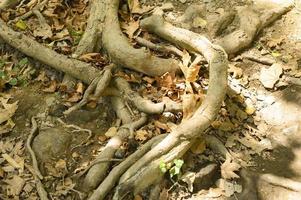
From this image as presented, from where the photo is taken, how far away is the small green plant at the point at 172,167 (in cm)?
376

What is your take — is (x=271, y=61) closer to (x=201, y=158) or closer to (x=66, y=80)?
(x=201, y=158)

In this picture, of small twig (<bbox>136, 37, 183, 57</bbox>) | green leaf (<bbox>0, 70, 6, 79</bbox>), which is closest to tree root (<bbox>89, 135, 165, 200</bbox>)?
small twig (<bbox>136, 37, 183, 57</bbox>)

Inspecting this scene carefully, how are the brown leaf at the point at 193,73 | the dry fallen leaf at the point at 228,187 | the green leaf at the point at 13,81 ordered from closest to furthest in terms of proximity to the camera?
the dry fallen leaf at the point at 228,187, the brown leaf at the point at 193,73, the green leaf at the point at 13,81

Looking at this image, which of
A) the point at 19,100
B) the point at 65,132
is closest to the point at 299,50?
the point at 65,132

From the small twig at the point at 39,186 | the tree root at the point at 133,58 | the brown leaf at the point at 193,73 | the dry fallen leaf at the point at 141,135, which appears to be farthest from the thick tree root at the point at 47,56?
the small twig at the point at 39,186

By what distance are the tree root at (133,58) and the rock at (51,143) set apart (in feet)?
3.22

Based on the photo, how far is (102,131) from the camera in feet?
14.1

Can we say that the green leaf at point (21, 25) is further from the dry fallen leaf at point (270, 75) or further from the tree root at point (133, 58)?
the dry fallen leaf at point (270, 75)

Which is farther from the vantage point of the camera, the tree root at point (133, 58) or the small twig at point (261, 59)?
the small twig at point (261, 59)

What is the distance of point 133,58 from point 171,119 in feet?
2.56

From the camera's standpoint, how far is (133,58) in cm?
445

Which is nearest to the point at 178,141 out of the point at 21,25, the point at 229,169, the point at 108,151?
the point at 229,169

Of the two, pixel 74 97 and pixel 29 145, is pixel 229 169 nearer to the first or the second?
pixel 74 97

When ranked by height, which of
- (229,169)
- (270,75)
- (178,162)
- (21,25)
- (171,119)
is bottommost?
(229,169)
